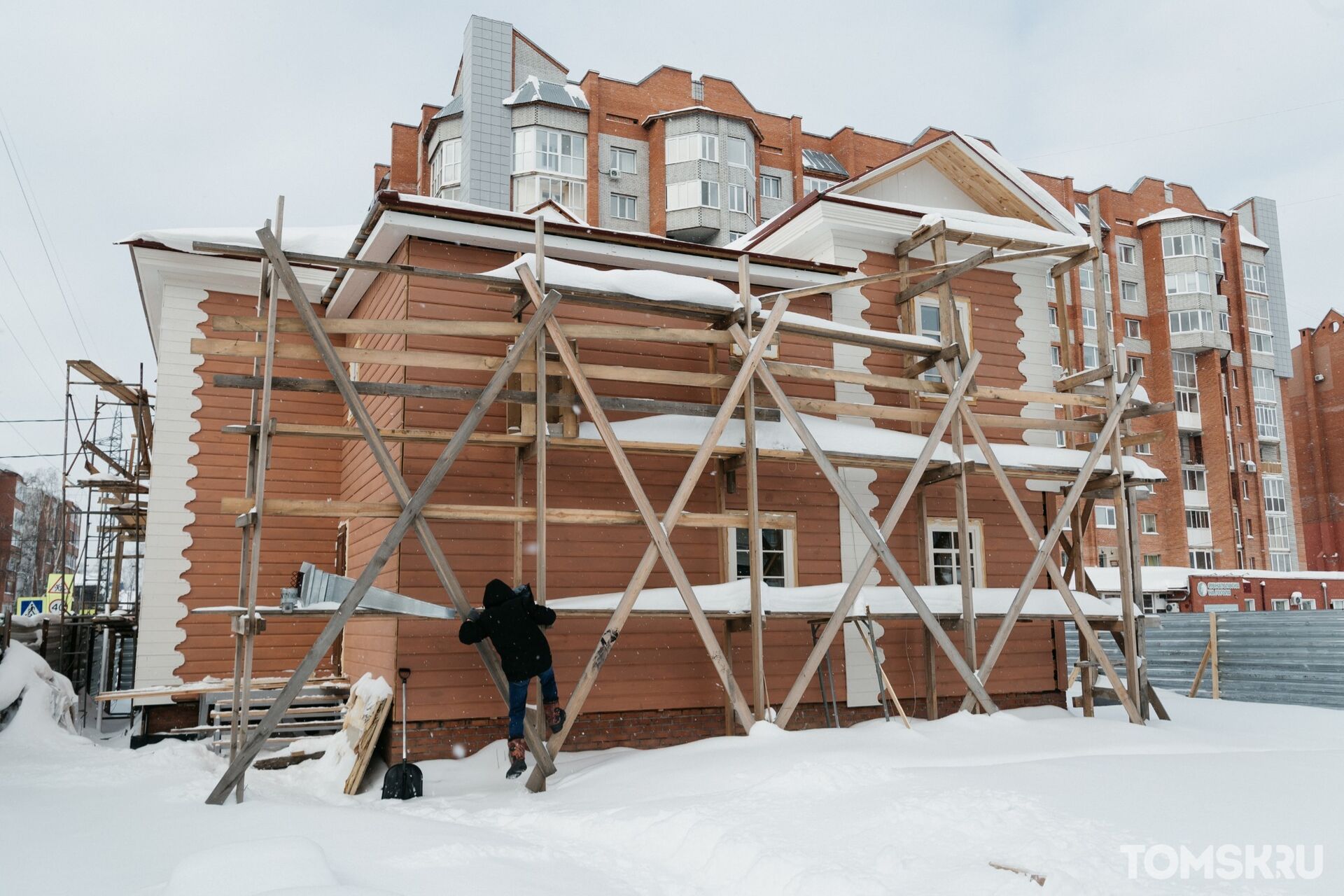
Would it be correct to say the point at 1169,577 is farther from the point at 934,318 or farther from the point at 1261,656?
the point at 934,318

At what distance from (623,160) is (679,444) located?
31.4 metres

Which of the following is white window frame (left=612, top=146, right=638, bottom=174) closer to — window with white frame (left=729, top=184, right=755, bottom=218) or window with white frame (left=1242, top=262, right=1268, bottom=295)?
window with white frame (left=729, top=184, right=755, bottom=218)

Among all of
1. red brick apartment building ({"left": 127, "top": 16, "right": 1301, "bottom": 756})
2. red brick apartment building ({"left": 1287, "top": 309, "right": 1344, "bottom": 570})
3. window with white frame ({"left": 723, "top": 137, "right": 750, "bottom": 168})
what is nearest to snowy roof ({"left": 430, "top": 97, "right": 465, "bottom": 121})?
window with white frame ({"left": 723, "top": 137, "right": 750, "bottom": 168})

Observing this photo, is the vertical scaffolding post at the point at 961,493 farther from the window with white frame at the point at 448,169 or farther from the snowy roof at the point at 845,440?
the window with white frame at the point at 448,169

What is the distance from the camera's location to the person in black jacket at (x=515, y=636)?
8828 millimetres

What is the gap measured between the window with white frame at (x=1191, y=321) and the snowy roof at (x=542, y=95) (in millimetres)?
31986

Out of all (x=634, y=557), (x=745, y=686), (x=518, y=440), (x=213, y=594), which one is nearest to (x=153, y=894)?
(x=518, y=440)

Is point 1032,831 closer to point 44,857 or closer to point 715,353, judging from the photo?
point 44,857

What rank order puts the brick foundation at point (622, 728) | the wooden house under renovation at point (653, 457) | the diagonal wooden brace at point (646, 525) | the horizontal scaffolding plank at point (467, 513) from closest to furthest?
the horizontal scaffolding plank at point (467, 513), the diagonal wooden brace at point (646, 525), the wooden house under renovation at point (653, 457), the brick foundation at point (622, 728)

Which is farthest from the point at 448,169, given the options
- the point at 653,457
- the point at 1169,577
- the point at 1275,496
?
the point at 1275,496

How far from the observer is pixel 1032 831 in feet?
20.4

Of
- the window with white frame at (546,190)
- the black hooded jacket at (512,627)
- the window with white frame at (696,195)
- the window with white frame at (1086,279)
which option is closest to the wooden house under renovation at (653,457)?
the black hooded jacket at (512,627)

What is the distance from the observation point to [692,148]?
39.1 meters

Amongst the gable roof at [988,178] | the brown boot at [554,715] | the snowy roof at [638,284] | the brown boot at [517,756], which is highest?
the gable roof at [988,178]
